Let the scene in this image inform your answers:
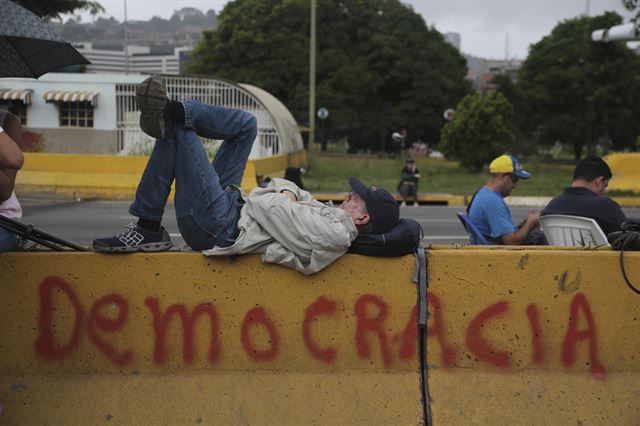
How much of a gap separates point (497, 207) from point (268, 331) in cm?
295

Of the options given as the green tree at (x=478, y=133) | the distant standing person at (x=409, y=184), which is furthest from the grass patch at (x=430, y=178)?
the distant standing person at (x=409, y=184)

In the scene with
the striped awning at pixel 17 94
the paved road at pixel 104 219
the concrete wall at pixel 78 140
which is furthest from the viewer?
the concrete wall at pixel 78 140

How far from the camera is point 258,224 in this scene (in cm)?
404

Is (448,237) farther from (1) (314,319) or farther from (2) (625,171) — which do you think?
(2) (625,171)

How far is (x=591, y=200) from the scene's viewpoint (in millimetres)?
5828

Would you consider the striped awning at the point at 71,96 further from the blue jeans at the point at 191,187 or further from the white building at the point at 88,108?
the blue jeans at the point at 191,187

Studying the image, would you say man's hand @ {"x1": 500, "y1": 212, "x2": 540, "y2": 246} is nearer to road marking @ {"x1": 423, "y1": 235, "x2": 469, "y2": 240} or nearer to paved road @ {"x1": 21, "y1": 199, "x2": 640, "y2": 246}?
paved road @ {"x1": 21, "y1": 199, "x2": 640, "y2": 246}

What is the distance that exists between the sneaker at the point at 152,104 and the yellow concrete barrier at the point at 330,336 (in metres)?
0.64

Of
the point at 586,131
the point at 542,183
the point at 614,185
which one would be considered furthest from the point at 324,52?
the point at 614,185

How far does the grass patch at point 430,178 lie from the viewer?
79.0 feet

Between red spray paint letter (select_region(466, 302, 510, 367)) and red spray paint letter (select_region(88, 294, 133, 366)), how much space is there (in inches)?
67.3

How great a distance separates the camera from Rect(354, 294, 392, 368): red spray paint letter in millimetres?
3986

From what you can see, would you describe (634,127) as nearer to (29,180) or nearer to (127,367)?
(29,180)

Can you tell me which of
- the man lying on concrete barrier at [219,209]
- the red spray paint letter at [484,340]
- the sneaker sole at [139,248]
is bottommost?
the red spray paint letter at [484,340]
